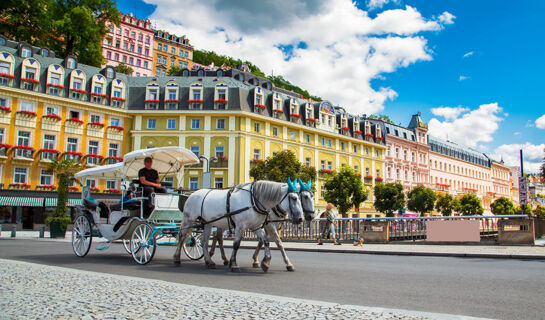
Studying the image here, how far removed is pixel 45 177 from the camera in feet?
144

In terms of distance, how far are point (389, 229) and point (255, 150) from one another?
106 feet

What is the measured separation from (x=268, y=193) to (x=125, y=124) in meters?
45.0

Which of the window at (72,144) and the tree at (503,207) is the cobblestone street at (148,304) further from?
the tree at (503,207)

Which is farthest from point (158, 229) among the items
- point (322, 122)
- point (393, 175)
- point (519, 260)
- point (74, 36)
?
point (393, 175)

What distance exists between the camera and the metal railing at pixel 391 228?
18172mm

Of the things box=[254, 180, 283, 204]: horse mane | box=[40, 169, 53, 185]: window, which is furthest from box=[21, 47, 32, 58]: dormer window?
box=[254, 180, 283, 204]: horse mane

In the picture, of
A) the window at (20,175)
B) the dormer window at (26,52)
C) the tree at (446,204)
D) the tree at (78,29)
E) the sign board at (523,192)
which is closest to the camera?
the sign board at (523,192)

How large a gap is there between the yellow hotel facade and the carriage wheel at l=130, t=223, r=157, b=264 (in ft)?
120

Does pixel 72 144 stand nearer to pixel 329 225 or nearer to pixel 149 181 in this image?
pixel 329 225

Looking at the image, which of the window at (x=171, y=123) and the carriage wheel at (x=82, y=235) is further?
the window at (x=171, y=123)

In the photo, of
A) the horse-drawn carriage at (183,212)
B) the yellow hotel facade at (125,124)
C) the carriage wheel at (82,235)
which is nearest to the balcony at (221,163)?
the yellow hotel facade at (125,124)

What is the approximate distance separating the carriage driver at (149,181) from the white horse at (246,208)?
1.55 metres

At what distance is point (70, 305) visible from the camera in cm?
532

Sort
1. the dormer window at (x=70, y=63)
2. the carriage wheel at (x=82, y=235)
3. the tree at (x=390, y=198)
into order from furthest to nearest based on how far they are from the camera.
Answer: the tree at (x=390, y=198)
the dormer window at (x=70, y=63)
the carriage wheel at (x=82, y=235)
